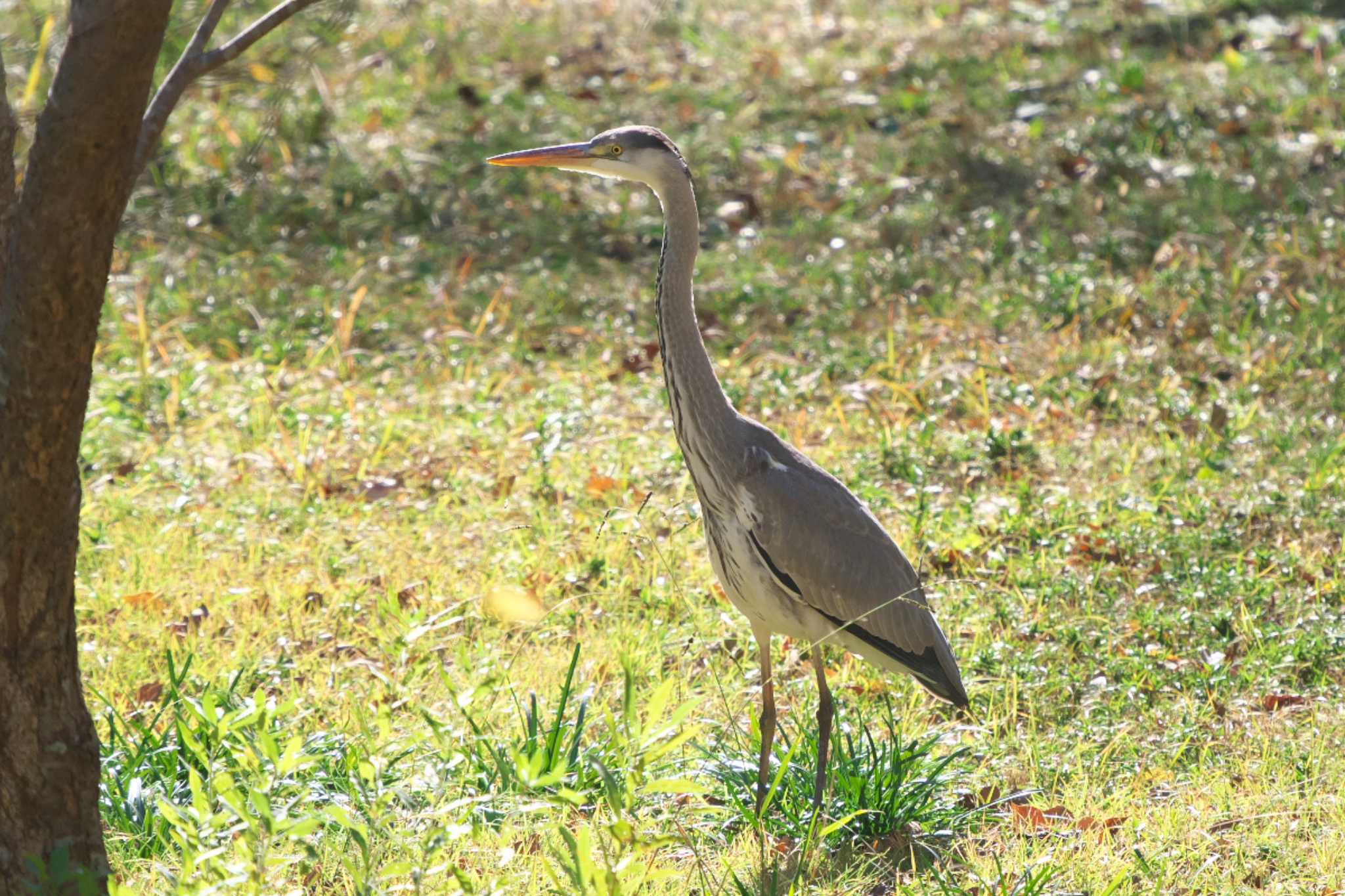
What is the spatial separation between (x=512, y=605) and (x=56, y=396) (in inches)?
89.2

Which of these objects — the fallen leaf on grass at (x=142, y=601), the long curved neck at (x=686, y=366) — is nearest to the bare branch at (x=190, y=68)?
the long curved neck at (x=686, y=366)

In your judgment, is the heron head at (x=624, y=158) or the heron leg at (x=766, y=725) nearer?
the heron leg at (x=766, y=725)

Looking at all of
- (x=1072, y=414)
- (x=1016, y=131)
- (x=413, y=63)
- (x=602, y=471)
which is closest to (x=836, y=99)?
(x=1016, y=131)

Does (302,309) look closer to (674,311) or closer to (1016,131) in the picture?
(674,311)

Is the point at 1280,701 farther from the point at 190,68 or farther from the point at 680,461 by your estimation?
the point at 190,68

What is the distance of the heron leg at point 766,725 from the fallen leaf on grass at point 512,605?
3.18ft

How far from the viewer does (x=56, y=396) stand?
95.9 inches

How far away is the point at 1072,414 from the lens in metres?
5.93

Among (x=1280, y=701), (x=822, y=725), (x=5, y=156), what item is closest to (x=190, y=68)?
(x=5, y=156)

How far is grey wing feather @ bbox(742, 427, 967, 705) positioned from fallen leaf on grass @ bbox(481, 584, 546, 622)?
107 cm

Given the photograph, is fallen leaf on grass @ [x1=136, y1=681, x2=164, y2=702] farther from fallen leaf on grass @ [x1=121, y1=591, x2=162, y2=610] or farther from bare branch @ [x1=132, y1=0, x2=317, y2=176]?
bare branch @ [x1=132, y1=0, x2=317, y2=176]

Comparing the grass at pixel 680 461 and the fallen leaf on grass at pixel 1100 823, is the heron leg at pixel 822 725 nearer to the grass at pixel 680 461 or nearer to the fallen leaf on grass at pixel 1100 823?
the grass at pixel 680 461

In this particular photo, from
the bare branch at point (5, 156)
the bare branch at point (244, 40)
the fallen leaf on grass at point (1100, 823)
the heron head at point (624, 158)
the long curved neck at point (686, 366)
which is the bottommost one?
the fallen leaf on grass at point (1100, 823)

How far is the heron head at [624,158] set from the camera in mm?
3930
